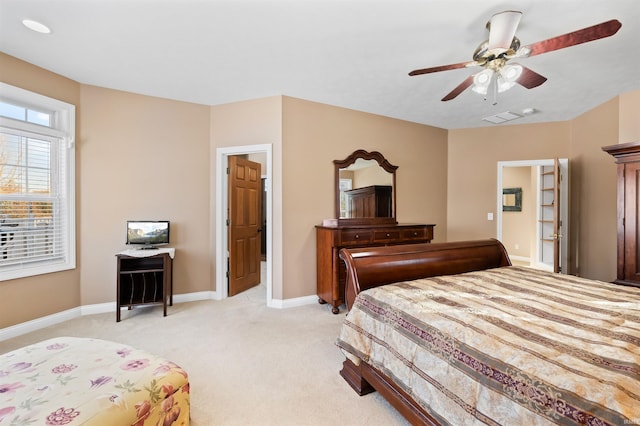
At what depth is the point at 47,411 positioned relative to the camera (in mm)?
1080

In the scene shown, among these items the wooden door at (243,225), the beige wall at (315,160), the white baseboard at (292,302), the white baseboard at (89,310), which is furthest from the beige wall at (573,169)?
the wooden door at (243,225)

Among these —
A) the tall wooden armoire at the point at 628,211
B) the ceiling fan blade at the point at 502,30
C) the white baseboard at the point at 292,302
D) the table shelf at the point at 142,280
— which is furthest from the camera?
the white baseboard at the point at 292,302

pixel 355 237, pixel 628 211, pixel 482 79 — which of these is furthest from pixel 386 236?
pixel 628 211

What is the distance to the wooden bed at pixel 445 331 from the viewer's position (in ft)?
2.72

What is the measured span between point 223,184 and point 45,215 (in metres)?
1.86

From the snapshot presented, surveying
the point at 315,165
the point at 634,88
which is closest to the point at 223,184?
the point at 315,165

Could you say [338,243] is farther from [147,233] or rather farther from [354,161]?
[147,233]

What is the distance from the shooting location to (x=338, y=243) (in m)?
3.29

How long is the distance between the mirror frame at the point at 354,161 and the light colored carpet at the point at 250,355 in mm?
1203

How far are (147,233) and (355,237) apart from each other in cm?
249

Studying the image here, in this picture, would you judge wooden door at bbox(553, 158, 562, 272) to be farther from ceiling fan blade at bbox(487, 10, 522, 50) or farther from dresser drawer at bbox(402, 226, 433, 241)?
ceiling fan blade at bbox(487, 10, 522, 50)

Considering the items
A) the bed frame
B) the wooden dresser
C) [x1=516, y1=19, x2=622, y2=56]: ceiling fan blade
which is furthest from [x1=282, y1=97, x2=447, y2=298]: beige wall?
[x1=516, y1=19, x2=622, y2=56]: ceiling fan blade

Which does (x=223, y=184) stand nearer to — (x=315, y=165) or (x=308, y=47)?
(x=315, y=165)

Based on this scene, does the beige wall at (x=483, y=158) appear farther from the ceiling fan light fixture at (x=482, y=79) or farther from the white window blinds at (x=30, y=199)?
the white window blinds at (x=30, y=199)
